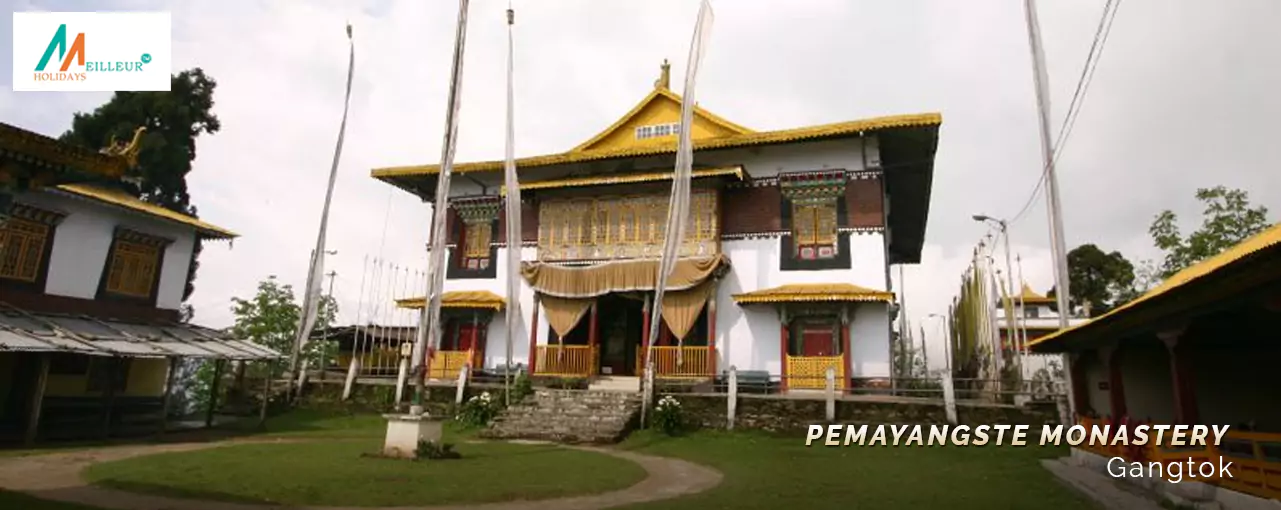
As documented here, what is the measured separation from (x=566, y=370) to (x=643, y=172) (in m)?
6.91

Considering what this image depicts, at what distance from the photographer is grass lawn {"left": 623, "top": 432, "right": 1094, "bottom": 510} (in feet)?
28.2

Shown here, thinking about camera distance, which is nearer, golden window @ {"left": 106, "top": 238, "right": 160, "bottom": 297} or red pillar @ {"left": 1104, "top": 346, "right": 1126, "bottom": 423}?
red pillar @ {"left": 1104, "top": 346, "right": 1126, "bottom": 423}

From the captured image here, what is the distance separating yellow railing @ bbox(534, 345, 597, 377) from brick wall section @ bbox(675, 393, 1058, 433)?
13.3 ft

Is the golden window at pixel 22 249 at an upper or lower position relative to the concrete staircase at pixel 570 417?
upper

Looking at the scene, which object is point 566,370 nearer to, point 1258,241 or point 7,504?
point 7,504

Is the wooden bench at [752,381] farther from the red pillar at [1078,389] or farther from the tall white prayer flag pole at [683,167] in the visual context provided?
the red pillar at [1078,389]

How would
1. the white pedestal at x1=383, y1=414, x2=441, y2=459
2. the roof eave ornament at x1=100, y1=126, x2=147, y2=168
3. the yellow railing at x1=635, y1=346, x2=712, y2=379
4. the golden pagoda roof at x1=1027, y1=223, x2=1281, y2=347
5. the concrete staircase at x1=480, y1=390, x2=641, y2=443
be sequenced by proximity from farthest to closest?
the yellow railing at x1=635, y1=346, x2=712, y2=379 → the concrete staircase at x1=480, y1=390, x2=641, y2=443 → the white pedestal at x1=383, y1=414, x2=441, y2=459 → the roof eave ornament at x1=100, y1=126, x2=147, y2=168 → the golden pagoda roof at x1=1027, y1=223, x2=1281, y2=347

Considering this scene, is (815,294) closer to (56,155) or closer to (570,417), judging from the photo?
(570,417)

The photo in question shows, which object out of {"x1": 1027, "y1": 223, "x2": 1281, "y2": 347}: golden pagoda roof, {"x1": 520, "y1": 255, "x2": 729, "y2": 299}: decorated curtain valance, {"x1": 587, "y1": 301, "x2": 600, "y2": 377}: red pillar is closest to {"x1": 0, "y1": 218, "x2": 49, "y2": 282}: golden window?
{"x1": 520, "y1": 255, "x2": 729, "y2": 299}: decorated curtain valance

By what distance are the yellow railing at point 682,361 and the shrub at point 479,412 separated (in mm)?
4349

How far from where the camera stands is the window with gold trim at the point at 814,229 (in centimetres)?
2070

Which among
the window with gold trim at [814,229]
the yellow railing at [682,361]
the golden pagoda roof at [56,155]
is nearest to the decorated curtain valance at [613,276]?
the yellow railing at [682,361]

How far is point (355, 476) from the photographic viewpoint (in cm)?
993

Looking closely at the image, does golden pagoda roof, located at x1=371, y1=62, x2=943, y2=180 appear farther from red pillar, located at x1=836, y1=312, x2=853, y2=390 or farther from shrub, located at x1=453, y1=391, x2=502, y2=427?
shrub, located at x1=453, y1=391, x2=502, y2=427
